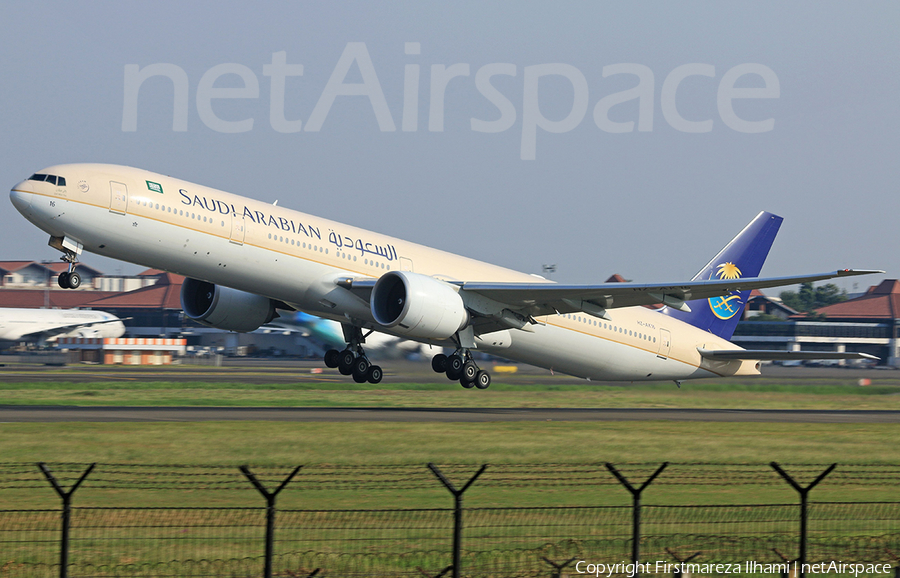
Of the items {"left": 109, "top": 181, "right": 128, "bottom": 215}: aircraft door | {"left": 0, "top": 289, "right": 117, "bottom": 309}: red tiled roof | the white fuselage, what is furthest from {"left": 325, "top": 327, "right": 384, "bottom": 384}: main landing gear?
{"left": 0, "top": 289, "right": 117, "bottom": 309}: red tiled roof

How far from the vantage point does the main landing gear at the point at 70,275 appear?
2469 cm

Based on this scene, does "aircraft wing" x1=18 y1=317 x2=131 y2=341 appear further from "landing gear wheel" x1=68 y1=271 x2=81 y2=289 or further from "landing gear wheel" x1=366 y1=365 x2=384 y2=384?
"landing gear wheel" x1=68 y1=271 x2=81 y2=289

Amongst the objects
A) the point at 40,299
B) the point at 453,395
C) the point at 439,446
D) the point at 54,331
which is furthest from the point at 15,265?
the point at 439,446

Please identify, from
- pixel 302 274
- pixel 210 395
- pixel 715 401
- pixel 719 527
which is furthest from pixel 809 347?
pixel 719 527

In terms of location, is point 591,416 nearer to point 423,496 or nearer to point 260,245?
point 260,245

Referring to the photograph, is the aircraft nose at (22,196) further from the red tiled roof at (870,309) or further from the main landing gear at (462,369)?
the red tiled roof at (870,309)

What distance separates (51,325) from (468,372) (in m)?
60.4

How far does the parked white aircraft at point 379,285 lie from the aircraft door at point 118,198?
0.03 m

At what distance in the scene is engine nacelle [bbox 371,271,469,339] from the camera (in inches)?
1117

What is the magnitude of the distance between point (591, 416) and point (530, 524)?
18.3 metres

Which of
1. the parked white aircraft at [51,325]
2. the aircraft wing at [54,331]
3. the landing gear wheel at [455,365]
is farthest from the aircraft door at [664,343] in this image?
the aircraft wing at [54,331]

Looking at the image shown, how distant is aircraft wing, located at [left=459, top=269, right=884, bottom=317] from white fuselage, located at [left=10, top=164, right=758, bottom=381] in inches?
66.7

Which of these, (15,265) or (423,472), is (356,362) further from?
(15,265)

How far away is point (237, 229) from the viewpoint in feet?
88.1
